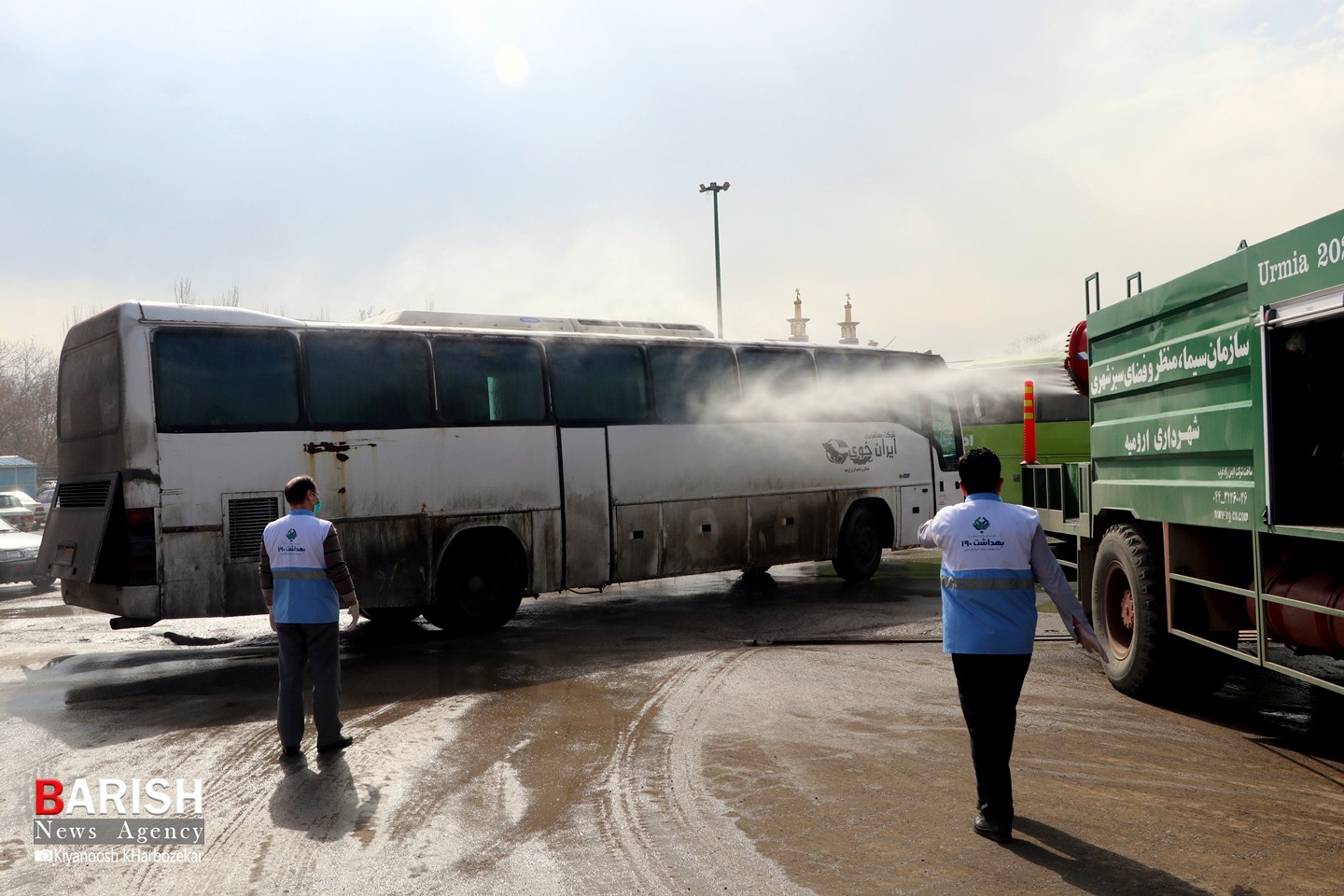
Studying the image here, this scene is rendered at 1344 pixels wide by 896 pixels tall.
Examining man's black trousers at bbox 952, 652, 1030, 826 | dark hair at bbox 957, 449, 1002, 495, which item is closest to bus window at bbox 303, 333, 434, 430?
dark hair at bbox 957, 449, 1002, 495

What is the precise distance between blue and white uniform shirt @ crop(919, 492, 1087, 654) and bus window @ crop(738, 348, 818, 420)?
9.62 m

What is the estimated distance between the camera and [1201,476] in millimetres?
7172

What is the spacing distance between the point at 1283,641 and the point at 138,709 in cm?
782

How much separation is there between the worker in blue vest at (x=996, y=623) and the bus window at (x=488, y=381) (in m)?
7.88

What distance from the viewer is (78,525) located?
34.7 feet

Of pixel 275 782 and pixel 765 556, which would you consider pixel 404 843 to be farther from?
pixel 765 556

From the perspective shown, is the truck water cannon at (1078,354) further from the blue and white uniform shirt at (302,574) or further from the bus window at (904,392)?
the blue and white uniform shirt at (302,574)

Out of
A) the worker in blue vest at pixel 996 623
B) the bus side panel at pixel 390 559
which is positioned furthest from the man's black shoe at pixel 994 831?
the bus side panel at pixel 390 559

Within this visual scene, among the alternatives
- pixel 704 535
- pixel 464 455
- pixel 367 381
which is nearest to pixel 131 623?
pixel 367 381

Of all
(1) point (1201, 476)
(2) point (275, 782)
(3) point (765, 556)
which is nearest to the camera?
(2) point (275, 782)

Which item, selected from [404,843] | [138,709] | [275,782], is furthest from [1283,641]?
[138,709]

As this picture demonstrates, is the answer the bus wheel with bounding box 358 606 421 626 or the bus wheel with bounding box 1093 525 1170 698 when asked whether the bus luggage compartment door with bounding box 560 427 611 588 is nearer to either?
the bus wheel with bounding box 358 606 421 626

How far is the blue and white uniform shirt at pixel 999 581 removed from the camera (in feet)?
16.8

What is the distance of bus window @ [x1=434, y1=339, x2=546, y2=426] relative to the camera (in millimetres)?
12188
